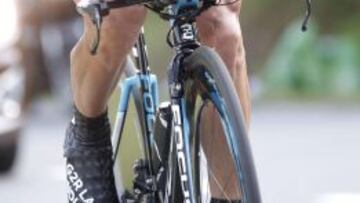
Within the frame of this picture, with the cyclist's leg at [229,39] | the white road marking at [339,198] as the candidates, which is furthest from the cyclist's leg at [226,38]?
the white road marking at [339,198]

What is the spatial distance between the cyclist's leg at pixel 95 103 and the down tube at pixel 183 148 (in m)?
0.30

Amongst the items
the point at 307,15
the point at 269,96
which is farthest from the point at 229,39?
the point at 269,96

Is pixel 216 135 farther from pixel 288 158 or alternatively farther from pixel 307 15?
pixel 288 158

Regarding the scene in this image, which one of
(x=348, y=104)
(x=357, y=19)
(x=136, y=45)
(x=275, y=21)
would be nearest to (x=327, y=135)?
(x=275, y=21)

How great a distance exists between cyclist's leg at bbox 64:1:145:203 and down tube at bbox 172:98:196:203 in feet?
1.00

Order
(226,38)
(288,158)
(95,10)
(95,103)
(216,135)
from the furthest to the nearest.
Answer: (288,158)
(95,103)
(226,38)
(216,135)
(95,10)

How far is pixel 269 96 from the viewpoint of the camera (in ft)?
67.4

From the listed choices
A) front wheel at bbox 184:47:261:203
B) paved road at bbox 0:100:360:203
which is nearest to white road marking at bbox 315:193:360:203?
paved road at bbox 0:100:360:203

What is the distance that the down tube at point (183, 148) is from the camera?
441 cm

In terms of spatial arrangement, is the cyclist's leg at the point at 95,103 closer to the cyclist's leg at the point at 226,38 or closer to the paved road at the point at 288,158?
the cyclist's leg at the point at 226,38

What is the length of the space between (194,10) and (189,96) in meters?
0.25

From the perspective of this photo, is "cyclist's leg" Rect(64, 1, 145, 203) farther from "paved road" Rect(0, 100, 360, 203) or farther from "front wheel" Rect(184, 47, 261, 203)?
"paved road" Rect(0, 100, 360, 203)

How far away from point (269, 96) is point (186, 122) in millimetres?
16135

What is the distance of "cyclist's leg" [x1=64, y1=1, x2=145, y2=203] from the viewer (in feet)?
15.2
